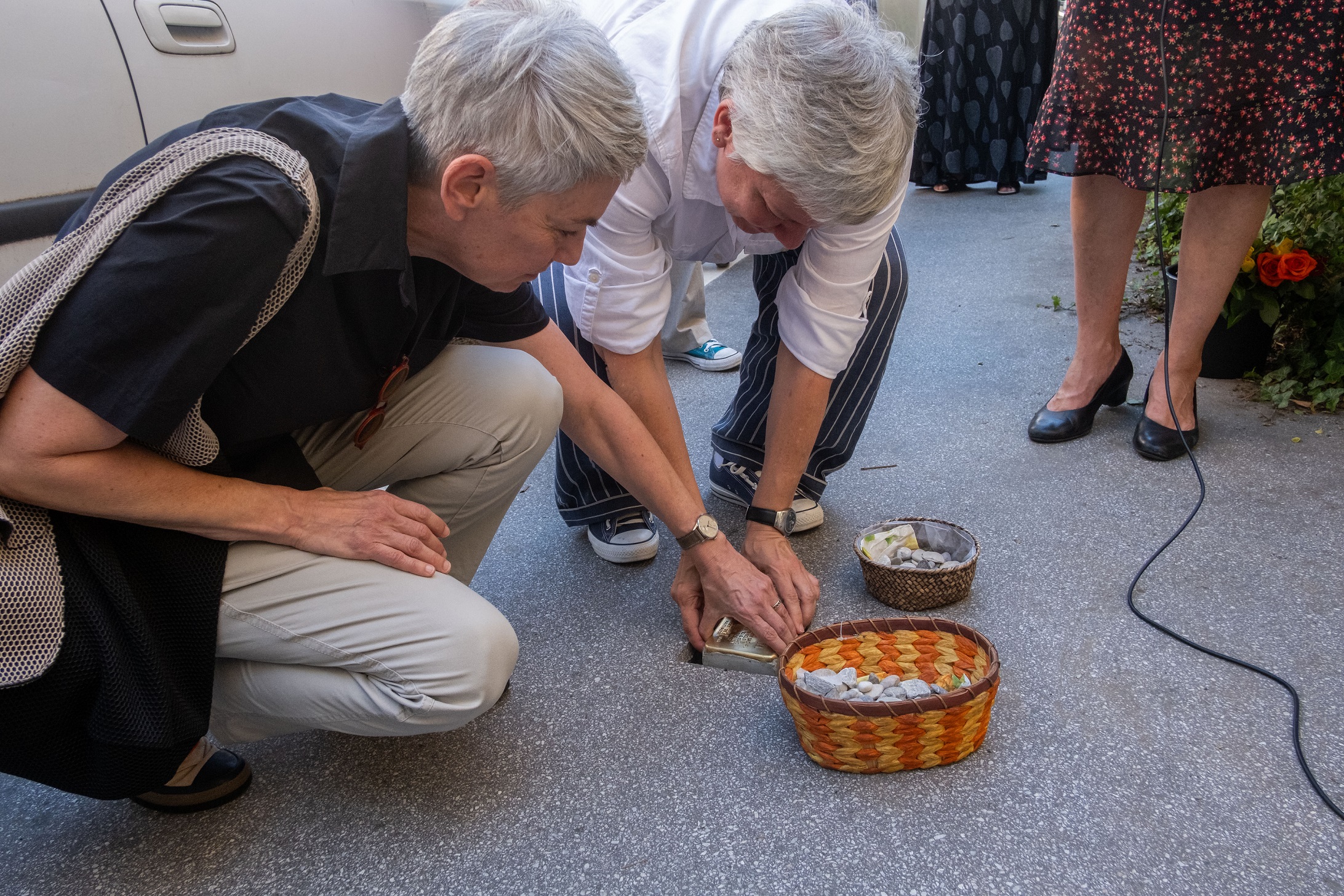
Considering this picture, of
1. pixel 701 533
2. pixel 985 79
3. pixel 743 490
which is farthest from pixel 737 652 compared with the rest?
pixel 985 79

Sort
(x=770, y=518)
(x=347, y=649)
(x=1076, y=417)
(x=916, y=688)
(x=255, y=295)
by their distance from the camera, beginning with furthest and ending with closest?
(x=1076, y=417), (x=770, y=518), (x=916, y=688), (x=347, y=649), (x=255, y=295)

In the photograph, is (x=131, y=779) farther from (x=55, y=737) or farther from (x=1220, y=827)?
(x=1220, y=827)

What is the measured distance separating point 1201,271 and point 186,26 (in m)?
2.23

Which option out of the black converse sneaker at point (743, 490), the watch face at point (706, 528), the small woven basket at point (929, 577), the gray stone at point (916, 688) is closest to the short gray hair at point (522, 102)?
the watch face at point (706, 528)

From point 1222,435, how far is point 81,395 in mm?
2288

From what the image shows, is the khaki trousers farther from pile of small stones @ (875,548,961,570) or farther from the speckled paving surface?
pile of small stones @ (875,548,961,570)

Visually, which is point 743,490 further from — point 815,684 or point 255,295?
point 255,295

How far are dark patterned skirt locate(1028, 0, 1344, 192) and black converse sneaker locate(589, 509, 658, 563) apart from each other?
4.10 feet

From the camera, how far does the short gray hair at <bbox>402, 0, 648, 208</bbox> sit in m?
1.11

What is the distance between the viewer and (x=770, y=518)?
180 centimetres

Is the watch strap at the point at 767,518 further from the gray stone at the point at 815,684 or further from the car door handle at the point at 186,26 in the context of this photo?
the car door handle at the point at 186,26

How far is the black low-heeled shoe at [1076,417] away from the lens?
2.40 metres

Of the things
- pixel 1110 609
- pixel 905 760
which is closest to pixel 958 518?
pixel 1110 609

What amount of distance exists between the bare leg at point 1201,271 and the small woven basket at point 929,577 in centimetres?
77
